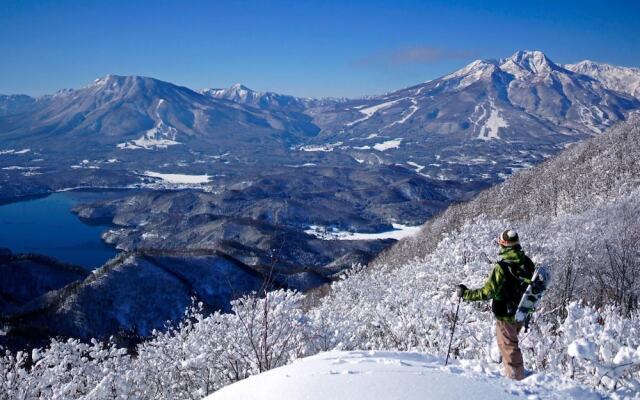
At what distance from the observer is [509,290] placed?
1002cm

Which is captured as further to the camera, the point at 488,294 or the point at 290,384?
the point at 488,294

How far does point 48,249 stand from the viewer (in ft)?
549

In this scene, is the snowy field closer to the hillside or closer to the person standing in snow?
the hillside

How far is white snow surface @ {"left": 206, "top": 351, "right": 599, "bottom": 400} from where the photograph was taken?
8453mm

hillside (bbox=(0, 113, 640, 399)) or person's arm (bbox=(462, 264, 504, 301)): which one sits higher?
person's arm (bbox=(462, 264, 504, 301))

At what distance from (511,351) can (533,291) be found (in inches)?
56.7

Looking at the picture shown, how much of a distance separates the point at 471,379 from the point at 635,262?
28394 mm

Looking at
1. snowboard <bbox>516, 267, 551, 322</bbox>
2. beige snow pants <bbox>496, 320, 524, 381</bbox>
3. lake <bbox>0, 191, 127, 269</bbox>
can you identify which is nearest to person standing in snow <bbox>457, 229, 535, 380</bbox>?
beige snow pants <bbox>496, 320, 524, 381</bbox>

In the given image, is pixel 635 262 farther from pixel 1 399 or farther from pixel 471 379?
pixel 1 399

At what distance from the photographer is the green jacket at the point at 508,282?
32.4 ft

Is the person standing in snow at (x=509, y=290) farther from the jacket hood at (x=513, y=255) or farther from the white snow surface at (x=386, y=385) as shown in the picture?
the white snow surface at (x=386, y=385)

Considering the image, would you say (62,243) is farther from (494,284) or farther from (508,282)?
(508,282)

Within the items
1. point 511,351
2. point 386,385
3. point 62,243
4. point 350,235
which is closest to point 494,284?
point 511,351

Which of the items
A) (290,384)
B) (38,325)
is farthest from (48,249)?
(290,384)
